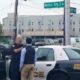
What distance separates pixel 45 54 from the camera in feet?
42.2

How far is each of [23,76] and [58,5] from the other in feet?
54.0

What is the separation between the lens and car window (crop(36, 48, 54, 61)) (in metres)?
12.8

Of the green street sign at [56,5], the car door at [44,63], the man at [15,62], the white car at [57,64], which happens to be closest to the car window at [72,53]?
the white car at [57,64]

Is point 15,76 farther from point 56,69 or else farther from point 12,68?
point 56,69

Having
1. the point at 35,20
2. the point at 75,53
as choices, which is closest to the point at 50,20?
the point at 35,20

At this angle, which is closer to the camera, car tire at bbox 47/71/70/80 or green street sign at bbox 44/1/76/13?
car tire at bbox 47/71/70/80

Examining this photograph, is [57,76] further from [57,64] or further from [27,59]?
[27,59]

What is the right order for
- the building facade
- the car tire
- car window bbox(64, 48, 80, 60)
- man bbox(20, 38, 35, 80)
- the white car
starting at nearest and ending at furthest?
man bbox(20, 38, 35, 80)
the white car
the car tire
car window bbox(64, 48, 80, 60)
the building facade

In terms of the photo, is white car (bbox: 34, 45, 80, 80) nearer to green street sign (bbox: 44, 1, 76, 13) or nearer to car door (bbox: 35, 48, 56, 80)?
car door (bbox: 35, 48, 56, 80)

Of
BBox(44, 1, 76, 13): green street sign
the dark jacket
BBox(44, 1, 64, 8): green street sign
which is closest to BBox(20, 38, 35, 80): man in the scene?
the dark jacket

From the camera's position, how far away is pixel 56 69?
40.6 feet

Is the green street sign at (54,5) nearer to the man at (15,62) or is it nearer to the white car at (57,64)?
the white car at (57,64)

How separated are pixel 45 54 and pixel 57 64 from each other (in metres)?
0.67

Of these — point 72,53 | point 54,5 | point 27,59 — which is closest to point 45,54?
point 72,53
